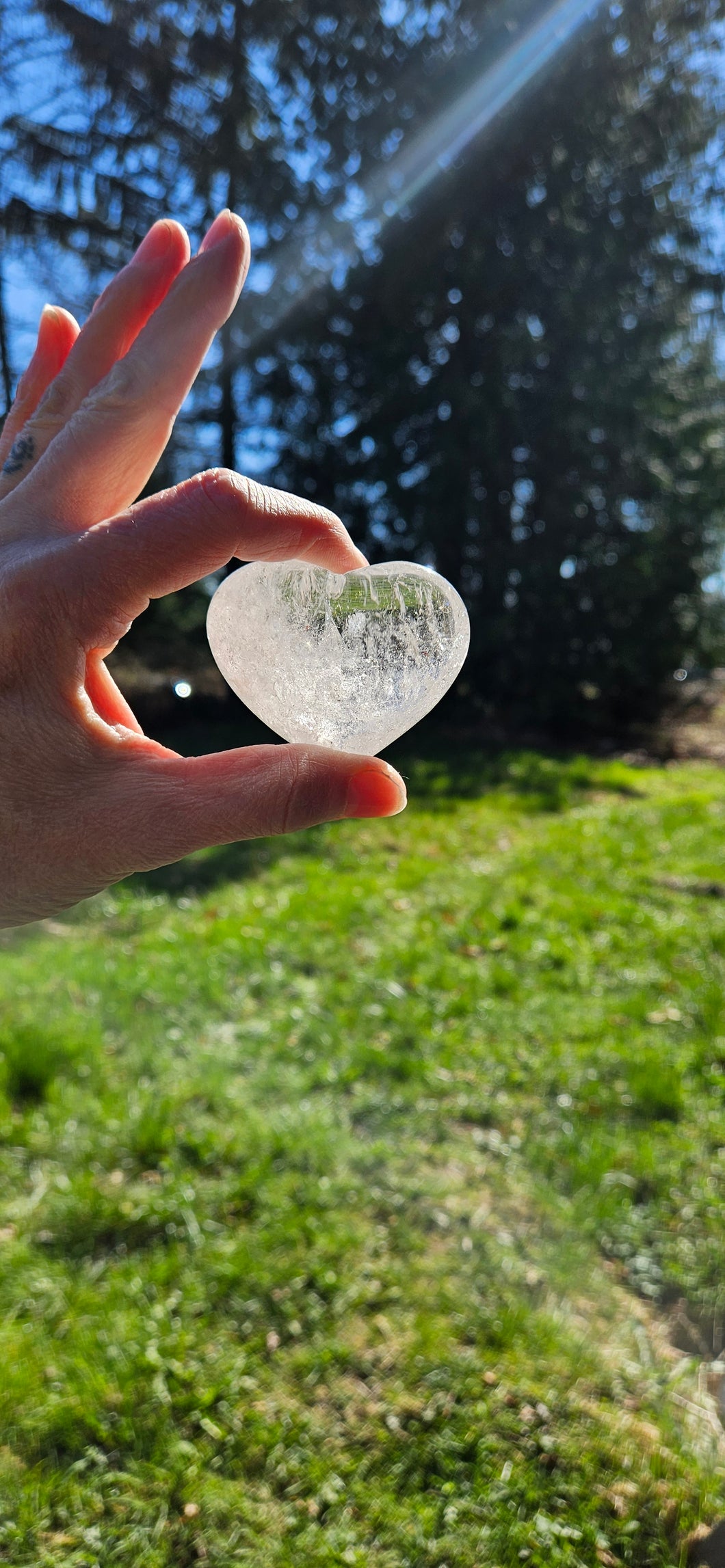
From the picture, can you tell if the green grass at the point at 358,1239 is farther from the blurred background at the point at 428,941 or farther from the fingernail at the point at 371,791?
the fingernail at the point at 371,791

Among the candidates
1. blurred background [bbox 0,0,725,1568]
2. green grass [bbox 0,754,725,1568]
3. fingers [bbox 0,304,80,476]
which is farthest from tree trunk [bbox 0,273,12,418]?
fingers [bbox 0,304,80,476]

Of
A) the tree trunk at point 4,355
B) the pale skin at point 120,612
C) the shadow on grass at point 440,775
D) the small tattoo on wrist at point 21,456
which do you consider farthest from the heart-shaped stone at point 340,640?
the tree trunk at point 4,355

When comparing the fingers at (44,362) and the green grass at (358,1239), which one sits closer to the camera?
the fingers at (44,362)

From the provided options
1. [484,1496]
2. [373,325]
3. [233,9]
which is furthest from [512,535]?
[484,1496]

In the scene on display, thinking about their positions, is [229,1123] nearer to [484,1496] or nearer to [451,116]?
[484,1496]

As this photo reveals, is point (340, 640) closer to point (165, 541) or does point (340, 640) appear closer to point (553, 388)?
point (165, 541)

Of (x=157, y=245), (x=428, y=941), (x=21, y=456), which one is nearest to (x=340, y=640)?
(x=21, y=456)

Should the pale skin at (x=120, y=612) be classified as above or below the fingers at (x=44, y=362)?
below

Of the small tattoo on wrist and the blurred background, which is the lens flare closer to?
the blurred background

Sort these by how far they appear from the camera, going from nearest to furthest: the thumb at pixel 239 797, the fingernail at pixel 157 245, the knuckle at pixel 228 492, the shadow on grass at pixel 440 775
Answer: the knuckle at pixel 228 492, the thumb at pixel 239 797, the fingernail at pixel 157 245, the shadow on grass at pixel 440 775
